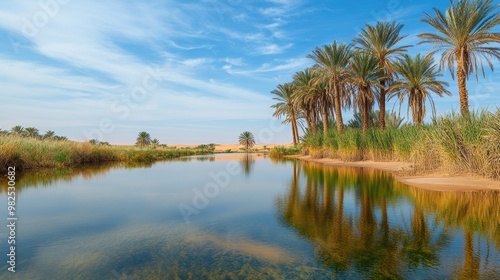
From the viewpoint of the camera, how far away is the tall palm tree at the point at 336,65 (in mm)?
29781

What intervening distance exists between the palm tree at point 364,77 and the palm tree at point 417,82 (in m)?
2.04

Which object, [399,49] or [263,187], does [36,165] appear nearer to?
[263,187]

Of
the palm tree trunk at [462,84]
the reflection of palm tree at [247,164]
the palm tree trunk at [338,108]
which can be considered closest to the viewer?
the palm tree trunk at [462,84]

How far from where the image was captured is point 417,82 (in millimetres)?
28203

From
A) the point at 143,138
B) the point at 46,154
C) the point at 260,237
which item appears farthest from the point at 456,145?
the point at 143,138

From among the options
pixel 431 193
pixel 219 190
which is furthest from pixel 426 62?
pixel 219 190

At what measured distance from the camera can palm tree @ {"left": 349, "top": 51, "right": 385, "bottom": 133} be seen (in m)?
26.9

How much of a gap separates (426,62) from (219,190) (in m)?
25.7

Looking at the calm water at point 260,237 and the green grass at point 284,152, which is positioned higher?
the green grass at point 284,152

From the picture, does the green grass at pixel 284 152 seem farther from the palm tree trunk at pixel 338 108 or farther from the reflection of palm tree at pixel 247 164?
the palm tree trunk at pixel 338 108

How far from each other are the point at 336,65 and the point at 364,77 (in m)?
3.72

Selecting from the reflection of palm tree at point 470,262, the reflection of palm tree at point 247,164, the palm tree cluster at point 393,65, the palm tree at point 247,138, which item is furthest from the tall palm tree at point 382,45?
the palm tree at point 247,138

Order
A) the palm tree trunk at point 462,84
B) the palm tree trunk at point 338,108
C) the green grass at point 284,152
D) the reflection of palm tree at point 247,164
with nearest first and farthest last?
the palm tree trunk at point 462,84 < the reflection of palm tree at point 247,164 < the palm tree trunk at point 338,108 < the green grass at point 284,152

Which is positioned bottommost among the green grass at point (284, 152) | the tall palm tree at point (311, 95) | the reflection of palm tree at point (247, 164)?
the reflection of palm tree at point (247, 164)
